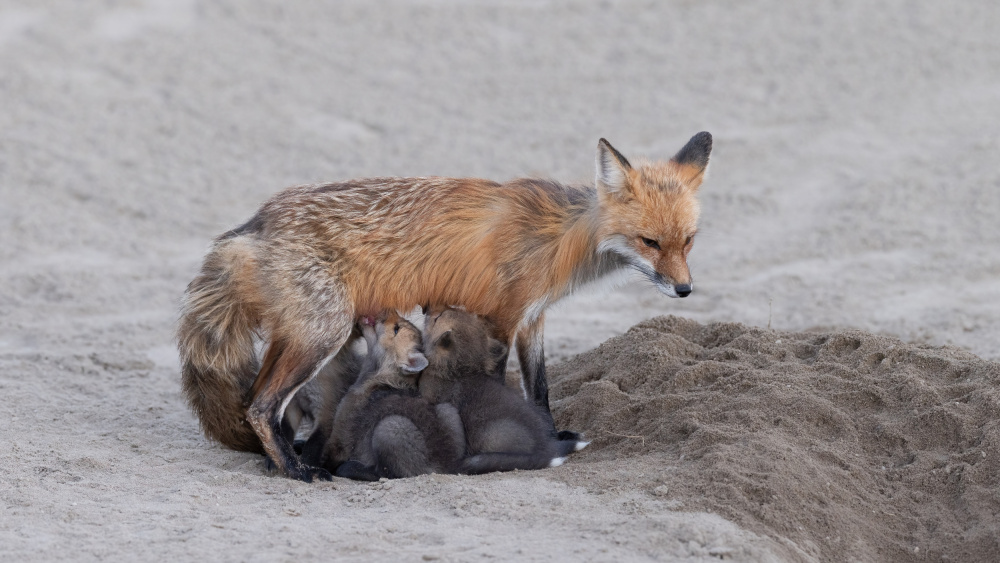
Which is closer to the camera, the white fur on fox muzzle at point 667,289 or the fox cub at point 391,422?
the fox cub at point 391,422

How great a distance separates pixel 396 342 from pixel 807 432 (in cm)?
330

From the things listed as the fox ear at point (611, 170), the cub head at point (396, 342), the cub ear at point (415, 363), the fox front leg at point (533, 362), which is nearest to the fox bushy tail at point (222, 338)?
the cub head at point (396, 342)

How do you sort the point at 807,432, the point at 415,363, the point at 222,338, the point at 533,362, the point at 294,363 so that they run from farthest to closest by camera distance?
the point at 533,362, the point at 415,363, the point at 222,338, the point at 294,363, the point at 807,432

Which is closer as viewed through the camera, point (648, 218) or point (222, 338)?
point (648, 218)

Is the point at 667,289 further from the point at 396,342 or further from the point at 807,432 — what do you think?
the point at 396,342

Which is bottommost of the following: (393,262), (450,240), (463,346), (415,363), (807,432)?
(807,432)

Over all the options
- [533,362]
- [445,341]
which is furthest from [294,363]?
[533,362]

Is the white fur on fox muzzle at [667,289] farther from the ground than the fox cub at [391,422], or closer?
farther from the ground

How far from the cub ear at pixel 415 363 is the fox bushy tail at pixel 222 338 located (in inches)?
48.3

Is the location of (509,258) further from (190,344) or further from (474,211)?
(190,344)

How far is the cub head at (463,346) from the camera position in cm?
798

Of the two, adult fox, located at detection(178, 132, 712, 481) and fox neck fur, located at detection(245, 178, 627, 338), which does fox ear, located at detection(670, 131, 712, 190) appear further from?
fox neck fur, located at detection(245, 178, 627, 338)

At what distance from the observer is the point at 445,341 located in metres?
8.03

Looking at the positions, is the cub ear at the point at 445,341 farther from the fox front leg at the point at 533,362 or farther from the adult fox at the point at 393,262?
the fox front leg at the point at 533,362
